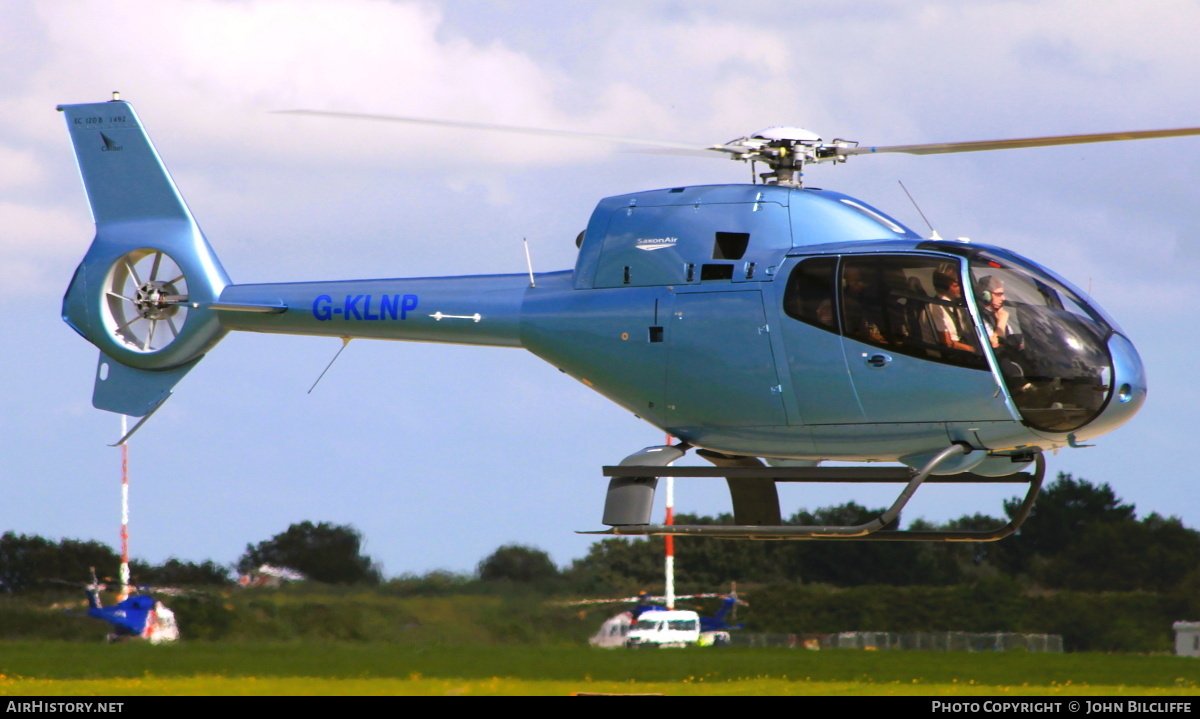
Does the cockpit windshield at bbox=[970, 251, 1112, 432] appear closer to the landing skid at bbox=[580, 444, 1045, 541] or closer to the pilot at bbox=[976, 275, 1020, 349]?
the pilot at bbox=[976, 275, 1020, 349]

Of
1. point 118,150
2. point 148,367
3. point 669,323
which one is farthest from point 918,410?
point 118,150

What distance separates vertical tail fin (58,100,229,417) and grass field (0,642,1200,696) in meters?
4.94

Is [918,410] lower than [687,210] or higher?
lower

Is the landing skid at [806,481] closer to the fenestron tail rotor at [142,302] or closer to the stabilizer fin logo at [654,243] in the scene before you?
the stabilizer fin logo at [654,243]

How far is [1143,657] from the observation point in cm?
2317

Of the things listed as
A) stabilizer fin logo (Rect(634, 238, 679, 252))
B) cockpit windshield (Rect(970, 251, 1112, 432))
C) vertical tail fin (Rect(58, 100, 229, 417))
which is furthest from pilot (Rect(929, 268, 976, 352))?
vertical tail fin (Rect(58, 100, 229, 417))

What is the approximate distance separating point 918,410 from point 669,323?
1909 mm

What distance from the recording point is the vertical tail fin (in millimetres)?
12406

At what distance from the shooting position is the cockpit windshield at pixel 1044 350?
8906 mm

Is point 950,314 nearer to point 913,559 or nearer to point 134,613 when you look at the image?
point 134,613
